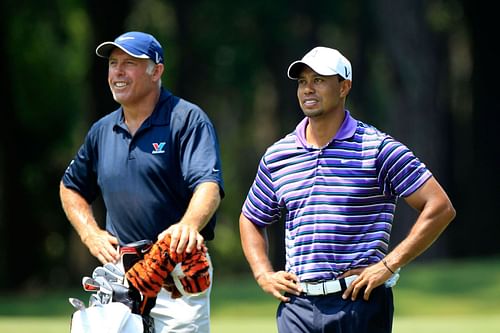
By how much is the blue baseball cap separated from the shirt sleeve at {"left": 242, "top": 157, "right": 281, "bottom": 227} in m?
0.92

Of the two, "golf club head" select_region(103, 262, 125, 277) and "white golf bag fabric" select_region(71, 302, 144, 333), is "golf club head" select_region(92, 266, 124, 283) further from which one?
"white golf bag fabric" select_region(71, 302, 144, 333)

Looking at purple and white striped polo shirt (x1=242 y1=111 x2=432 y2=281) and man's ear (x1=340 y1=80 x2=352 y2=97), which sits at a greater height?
man's ear (x1=340 y1=80 x2=352 y2=97)

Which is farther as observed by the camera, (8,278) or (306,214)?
(8,278)

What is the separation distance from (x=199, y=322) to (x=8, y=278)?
21.8m

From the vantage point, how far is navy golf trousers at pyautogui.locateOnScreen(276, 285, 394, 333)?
19.6 feet

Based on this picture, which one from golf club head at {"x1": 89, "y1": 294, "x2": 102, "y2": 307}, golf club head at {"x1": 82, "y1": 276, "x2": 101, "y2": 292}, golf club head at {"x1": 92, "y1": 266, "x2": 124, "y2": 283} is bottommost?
golf club head at {"x1": 89, "y1": 294, "x2": 102, "y2": 307}

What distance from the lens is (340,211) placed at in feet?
19.6

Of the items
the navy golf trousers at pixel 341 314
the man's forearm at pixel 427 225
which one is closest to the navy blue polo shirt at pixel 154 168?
the navy golf trousers at pixel 341 314

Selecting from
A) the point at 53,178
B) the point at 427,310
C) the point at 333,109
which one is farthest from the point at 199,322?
the point at 53,178

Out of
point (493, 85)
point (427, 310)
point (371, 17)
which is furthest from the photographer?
point (371, 17)

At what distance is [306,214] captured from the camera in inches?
238

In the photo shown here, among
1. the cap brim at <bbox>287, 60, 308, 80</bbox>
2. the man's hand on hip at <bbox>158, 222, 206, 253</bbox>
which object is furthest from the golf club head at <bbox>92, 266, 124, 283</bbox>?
the cap brim at <bbox>287, 60, 308, 80</bbox>

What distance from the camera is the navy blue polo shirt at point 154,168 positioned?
6.66 m

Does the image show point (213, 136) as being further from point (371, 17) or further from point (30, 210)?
point (371, 17)
